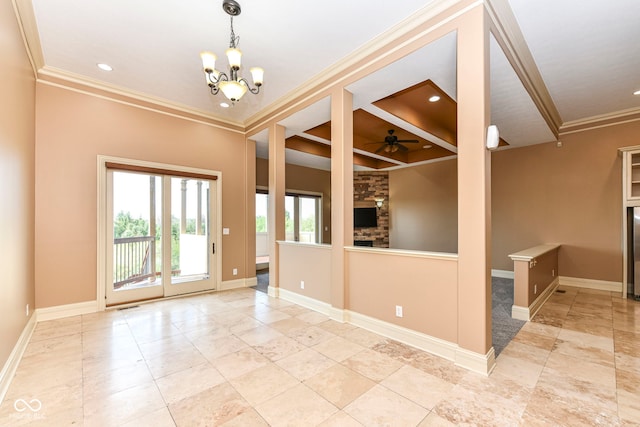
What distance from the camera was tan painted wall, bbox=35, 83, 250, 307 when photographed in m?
3.59

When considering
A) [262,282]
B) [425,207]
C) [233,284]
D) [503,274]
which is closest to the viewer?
[233,284]

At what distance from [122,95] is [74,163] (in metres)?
1.27

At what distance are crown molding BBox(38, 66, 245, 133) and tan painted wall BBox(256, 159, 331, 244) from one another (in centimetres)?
188

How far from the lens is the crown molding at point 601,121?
4766 mm

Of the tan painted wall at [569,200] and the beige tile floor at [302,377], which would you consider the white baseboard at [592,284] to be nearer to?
the tan painted wall at [569,200]

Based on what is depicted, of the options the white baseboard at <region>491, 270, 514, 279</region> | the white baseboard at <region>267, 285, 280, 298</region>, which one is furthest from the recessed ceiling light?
the white baseboard at <region>491, 270, 514, 279</region>

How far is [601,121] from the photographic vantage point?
Result: 16.5 feet

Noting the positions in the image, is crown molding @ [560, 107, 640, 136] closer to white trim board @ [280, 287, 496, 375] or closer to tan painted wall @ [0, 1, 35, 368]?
white trim board @ [280, 287, 496, 375]

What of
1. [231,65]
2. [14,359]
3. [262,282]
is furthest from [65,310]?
[231,65]

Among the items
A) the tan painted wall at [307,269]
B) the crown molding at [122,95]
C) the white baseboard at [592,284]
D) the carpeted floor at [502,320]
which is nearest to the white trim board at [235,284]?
the tan painted wall at [307,269]

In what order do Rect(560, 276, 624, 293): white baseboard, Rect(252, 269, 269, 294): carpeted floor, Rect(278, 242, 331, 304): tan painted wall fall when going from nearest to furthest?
Rect(278, 242, 331, 304): tan painted wall
Rect(560, 276, 624, 293): white baseboard
Rect(252, 269, 269, 294): carpeted floor

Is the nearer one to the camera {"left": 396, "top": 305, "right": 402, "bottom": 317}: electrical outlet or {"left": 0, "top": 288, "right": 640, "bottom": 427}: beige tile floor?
{"left": 0, "top": 288, "right": 640, "bottom": 427}: beige tile floor

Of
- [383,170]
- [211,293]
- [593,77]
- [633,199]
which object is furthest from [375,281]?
[383,170]

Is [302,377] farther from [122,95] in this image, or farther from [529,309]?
[122,95]
